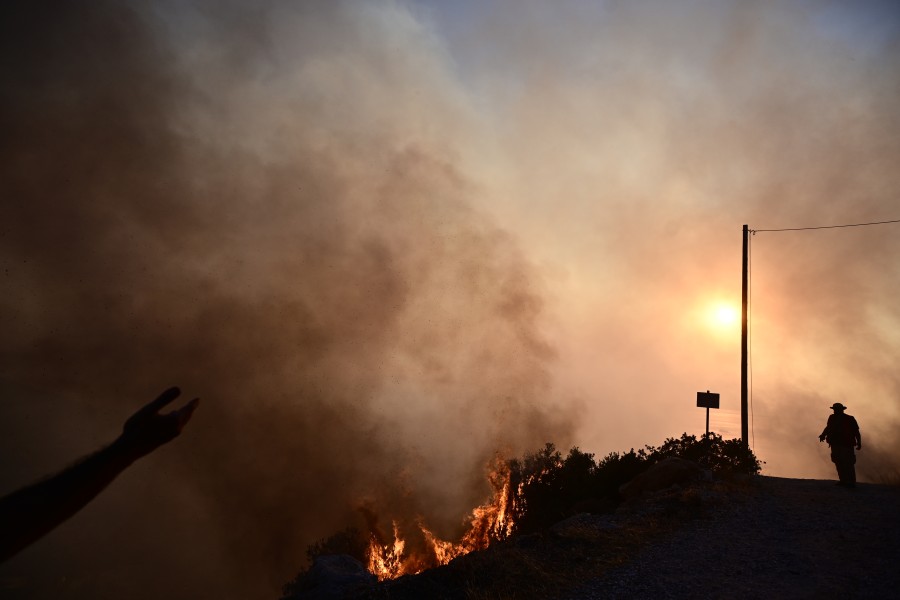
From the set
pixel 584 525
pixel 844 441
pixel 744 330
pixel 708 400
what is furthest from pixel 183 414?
pixel 744 330

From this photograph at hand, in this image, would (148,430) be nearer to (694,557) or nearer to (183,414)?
(183,414)

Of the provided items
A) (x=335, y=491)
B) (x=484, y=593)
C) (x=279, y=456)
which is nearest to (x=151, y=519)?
(x=279, y=456)

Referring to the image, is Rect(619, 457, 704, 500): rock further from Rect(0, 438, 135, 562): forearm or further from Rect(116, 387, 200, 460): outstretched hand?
Rect(0, 438, 135, 562): forearm

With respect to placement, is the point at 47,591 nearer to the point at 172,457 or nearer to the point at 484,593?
the point at 172,457

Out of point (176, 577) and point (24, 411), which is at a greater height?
point (24, 411)

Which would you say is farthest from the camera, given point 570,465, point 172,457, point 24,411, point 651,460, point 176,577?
point 24,411

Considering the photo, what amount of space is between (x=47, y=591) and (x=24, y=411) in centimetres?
4671

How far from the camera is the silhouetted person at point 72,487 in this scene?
6.53 feet

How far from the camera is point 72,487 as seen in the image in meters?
→ 2.17

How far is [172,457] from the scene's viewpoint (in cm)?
8294

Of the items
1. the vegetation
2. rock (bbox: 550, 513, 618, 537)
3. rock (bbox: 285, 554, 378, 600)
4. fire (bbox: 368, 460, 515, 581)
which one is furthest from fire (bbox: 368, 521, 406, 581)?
rock (bbox: 550, 513, 618, 537)

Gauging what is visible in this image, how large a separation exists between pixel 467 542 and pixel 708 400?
11564 millimetres

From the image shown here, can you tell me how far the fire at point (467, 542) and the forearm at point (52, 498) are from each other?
53.6ft

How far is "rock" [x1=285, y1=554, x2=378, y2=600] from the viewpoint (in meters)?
9.54
